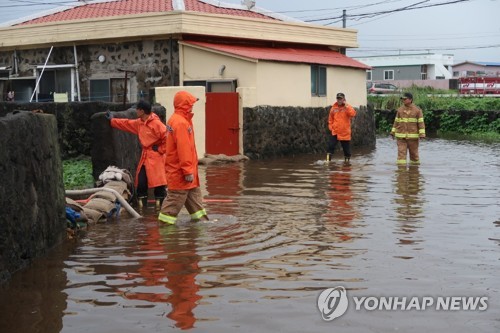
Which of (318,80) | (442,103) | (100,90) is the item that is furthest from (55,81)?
(442,103)

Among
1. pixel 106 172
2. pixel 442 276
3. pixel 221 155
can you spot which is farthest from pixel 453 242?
pixel 221 155

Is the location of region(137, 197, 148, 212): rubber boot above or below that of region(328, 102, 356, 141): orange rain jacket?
below

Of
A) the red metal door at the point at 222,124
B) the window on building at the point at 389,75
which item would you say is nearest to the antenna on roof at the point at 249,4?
the red metal door at the point at 222,124

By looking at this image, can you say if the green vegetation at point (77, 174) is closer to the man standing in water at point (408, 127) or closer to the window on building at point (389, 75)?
the man standing in water at point (408, 127)

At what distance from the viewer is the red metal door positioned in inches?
870

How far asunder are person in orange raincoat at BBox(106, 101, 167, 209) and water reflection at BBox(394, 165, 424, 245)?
3.43 m

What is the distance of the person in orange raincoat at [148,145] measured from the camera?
1214 cm

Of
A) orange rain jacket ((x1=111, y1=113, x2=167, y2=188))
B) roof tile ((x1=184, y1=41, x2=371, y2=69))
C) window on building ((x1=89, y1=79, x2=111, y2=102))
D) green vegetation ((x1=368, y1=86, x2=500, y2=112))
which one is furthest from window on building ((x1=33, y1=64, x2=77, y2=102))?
green vegetation ((x1=368, y1=86, x2=500, y2=112))

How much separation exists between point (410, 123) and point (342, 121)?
2061 mm

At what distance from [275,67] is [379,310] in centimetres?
1811

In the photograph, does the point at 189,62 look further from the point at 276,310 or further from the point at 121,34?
the point at 276,310

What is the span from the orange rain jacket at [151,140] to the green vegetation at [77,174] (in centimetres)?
158

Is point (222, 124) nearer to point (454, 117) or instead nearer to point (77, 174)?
point (77, 174)

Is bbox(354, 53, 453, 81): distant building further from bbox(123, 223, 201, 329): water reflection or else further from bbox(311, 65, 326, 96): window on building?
bbox(123, 223, 201, 329): water reflection
